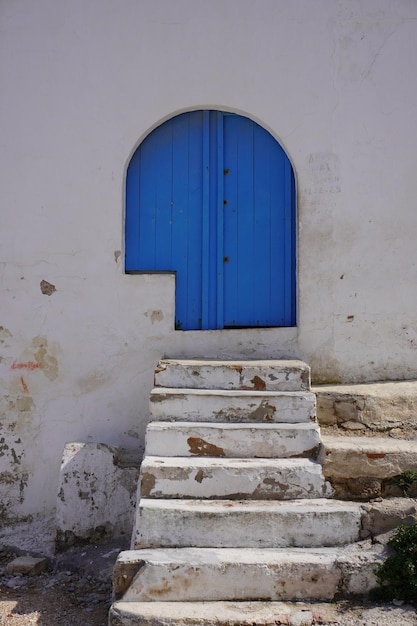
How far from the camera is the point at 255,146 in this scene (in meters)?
5.47

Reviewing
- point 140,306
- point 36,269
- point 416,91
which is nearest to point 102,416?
point 140,306

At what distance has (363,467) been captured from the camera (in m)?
3.96

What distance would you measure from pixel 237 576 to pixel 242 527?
306 millimetres

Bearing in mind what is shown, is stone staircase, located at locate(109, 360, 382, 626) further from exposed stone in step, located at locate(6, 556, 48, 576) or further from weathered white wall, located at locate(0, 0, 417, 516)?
exposed stone in step, located at locate(6, 556, 48, 576)

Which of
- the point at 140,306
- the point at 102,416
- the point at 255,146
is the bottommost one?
the point at 102,416

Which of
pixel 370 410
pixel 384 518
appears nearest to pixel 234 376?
pixel 370 410

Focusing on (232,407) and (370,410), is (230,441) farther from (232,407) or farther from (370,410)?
(370,410)

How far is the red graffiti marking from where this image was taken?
524 cm

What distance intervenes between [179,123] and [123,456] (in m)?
2.88

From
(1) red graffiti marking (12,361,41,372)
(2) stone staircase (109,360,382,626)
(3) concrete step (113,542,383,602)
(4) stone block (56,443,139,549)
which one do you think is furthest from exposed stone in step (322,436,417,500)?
(1) red graffiti marking (12,361,41,372)

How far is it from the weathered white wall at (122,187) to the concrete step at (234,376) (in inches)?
24.2

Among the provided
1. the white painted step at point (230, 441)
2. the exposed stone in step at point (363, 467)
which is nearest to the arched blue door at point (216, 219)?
the white painted step at point (230, 441)

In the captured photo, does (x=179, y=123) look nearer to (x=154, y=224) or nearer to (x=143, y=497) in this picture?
(x=154, y=224)

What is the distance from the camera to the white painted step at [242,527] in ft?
11.8
